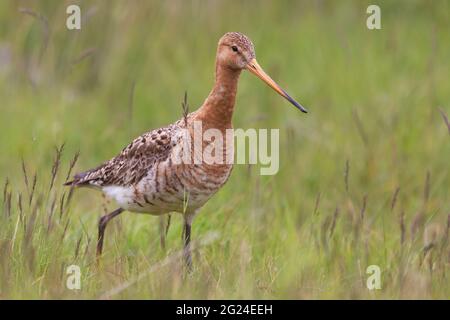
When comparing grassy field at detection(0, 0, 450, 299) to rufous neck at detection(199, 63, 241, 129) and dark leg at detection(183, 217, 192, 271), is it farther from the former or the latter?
rufous neck at detection(199, 63, 241, 129)

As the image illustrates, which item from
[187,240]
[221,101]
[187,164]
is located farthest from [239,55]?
[187,240]

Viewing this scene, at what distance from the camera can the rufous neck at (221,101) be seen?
6.11 meters

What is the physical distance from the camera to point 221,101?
6.13m

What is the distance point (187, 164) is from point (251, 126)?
3212 millimetres

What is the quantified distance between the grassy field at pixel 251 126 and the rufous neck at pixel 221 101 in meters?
0.43

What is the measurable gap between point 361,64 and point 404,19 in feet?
4.75

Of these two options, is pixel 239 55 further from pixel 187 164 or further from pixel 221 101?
pixel 187 164

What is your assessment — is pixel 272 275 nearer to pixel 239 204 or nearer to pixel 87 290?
pixel 87 290

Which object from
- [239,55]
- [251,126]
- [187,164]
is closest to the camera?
[187,164]

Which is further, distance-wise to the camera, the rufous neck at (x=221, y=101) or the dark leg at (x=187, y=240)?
the rufous neck at (x=221, y=101)

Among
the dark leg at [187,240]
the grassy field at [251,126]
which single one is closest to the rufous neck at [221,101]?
the grassy field at [251,126]

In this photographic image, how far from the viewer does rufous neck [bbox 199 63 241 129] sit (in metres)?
6.11

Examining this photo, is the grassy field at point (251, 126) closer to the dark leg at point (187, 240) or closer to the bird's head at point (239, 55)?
the dark leg at point (187, 240)
